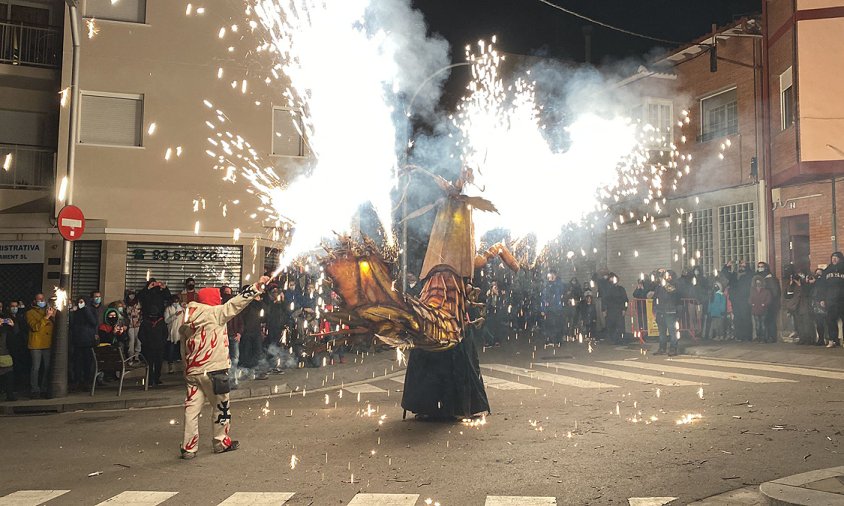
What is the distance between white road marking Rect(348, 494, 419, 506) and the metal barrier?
13727 mm

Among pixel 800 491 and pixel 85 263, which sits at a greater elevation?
pixel 85 263

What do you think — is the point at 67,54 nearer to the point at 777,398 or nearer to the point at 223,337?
the point at 223,337

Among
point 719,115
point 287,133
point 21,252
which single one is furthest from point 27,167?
point 719,115

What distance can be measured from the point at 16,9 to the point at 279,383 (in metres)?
15.0

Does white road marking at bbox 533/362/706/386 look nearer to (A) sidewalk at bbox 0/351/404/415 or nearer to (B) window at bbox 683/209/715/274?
(A) sidewalk at bbox 0/351/404/415

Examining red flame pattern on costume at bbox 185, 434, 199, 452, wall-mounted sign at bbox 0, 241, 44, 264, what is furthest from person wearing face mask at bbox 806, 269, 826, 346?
wall-mounted sign at bbox 0, 241, 44, 264

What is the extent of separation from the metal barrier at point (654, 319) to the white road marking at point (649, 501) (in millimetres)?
13355

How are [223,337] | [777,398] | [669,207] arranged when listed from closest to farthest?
[223,337] → [777,398] → [669,207]

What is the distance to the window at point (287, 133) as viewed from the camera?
68.2 feet

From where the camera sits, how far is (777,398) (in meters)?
9.09

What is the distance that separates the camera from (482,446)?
7.16 m

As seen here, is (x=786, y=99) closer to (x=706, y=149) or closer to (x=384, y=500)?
(x=706, y=149)

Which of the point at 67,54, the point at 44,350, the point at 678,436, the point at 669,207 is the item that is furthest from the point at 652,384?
the point at 67,54

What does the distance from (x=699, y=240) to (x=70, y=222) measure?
17.4 meters
